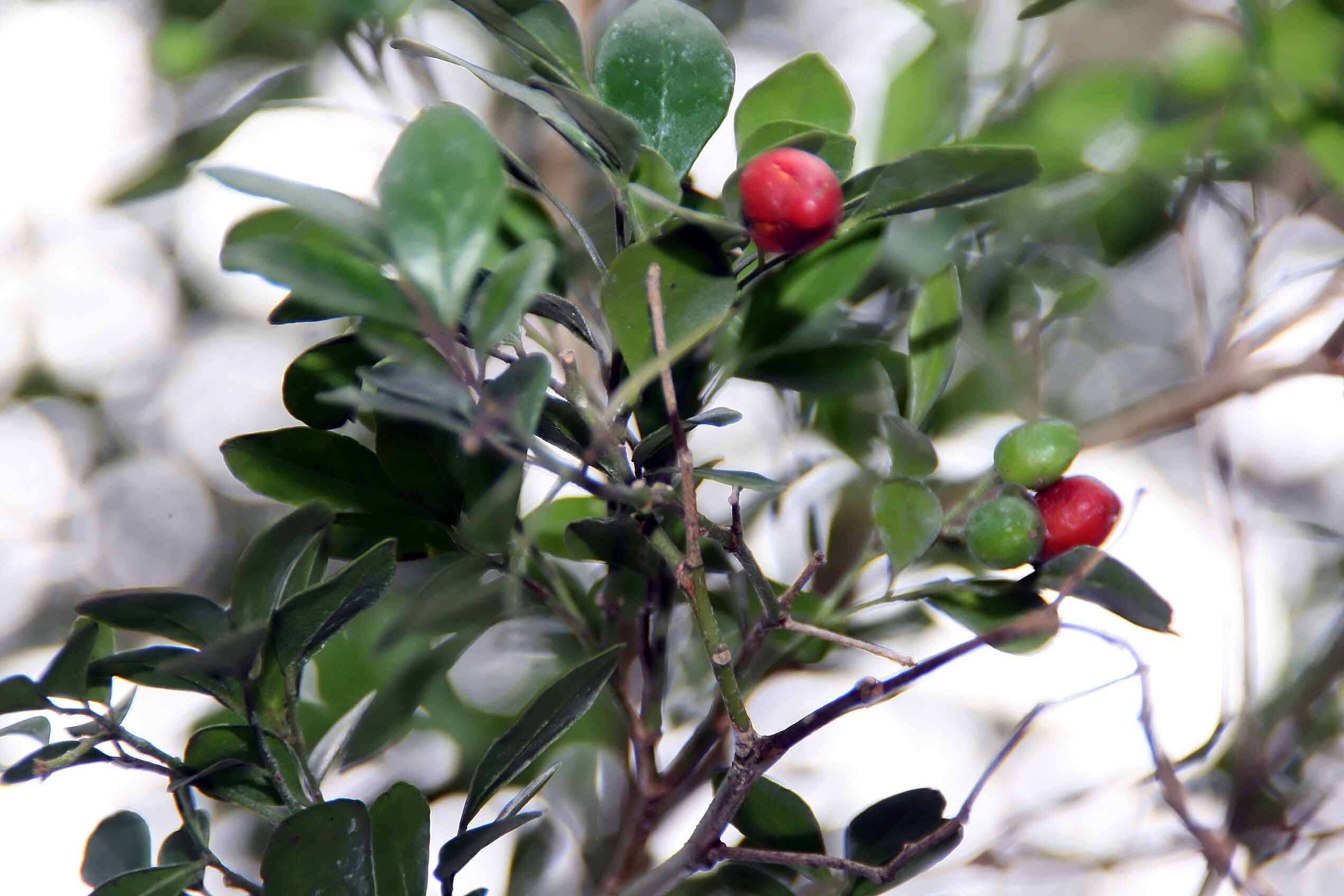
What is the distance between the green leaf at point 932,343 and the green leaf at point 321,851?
31cm

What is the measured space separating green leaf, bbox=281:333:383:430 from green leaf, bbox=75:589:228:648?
0.09 m

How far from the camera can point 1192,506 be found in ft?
4.50

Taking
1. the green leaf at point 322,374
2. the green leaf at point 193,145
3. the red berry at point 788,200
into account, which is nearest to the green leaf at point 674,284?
the red berry at point 788,200

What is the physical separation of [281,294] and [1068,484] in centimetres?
145

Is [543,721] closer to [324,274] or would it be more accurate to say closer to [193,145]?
[324,274]

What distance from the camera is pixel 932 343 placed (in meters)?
Result: 0.48

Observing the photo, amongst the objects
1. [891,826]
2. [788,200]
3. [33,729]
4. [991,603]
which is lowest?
[891,826]

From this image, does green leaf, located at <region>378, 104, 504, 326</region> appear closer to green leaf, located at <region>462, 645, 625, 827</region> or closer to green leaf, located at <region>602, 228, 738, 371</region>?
green leaf, located at <region>602, 228, 738, 371</region>

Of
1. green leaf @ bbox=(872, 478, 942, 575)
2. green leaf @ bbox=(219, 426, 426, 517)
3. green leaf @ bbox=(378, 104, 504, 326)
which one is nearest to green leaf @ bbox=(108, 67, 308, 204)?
green leaf @ bbox=(219, 426, 426, 517)

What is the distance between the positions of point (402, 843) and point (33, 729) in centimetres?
16

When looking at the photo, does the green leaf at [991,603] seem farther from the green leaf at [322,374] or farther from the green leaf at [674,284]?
the green leaf at [322,374]

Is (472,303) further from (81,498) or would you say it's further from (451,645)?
(81,498)

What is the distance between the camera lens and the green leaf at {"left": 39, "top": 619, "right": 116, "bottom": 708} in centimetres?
39

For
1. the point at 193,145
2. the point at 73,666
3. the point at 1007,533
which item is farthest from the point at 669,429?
the point at 193,145
